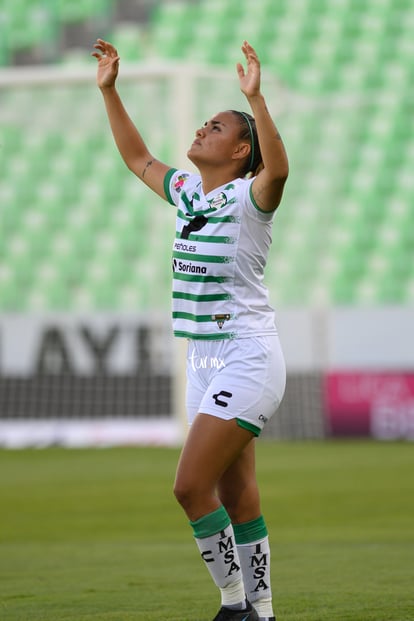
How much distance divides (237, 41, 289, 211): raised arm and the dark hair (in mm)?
291

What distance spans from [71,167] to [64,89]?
7.47 ft

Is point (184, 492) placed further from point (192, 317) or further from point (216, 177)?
point (216, 177)

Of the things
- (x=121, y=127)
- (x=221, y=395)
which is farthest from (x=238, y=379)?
(x=121, y=127)

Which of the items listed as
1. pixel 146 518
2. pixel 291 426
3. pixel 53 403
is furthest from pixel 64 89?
pixel 146 518

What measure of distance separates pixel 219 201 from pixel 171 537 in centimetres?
419

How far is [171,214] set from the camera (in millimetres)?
15891

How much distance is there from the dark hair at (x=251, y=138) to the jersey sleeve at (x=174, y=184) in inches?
11.6

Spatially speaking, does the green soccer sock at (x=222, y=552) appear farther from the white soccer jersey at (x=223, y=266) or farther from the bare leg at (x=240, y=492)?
the white soccer jersey at (x=223, y=266)

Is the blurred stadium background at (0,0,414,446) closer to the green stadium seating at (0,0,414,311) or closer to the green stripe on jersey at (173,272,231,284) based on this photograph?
the green stadium seating at (0,0,414,311)

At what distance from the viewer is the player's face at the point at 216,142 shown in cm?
449

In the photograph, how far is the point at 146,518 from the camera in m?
9.12

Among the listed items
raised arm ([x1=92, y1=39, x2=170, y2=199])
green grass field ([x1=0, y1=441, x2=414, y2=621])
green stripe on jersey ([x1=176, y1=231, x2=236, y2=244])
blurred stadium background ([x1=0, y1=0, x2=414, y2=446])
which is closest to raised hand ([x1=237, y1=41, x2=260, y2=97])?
green stripe on jersey ([x1=176, y1=231, x2=236, y2=244])

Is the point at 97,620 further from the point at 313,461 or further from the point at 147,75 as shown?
the point at 147,75

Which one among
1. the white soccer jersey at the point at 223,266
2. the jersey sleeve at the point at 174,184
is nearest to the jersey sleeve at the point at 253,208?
the white soccer jersey at the point at 223,266
